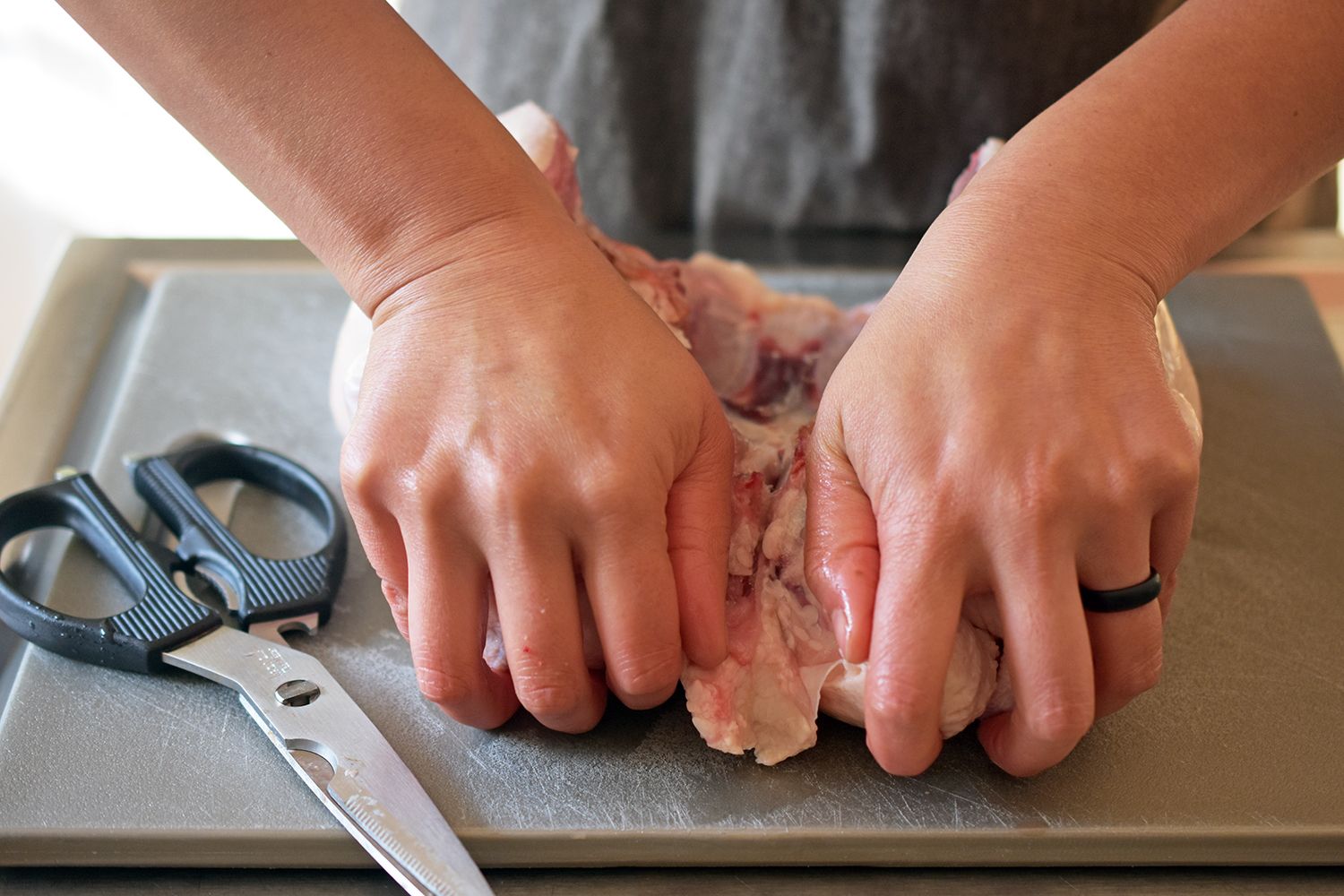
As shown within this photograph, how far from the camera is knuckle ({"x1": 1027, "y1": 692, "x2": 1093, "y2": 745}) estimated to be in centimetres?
80

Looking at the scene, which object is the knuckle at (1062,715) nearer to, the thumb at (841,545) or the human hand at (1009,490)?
the human hand at (1009,490)

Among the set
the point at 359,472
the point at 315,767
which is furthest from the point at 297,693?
the point at 359,472

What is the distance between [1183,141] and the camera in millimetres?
916

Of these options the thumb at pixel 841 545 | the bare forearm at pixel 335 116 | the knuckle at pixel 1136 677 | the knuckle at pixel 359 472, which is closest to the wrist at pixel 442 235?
the bare forearm at pixel 335 116

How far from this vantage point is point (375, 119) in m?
0.90

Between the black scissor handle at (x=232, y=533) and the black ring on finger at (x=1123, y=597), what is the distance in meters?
0.61

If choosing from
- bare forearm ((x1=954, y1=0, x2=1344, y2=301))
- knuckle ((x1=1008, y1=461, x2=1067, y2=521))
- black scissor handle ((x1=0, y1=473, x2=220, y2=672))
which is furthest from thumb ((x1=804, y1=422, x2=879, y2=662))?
black scissor handle ((x1=0, y1=473, x2=220, y2=672))

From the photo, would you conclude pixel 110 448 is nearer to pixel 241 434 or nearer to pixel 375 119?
pixel 241 434

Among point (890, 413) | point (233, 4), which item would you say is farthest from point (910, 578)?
point (233, 4)

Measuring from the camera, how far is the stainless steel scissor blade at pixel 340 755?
0.84m

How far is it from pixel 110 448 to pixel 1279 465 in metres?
1.17

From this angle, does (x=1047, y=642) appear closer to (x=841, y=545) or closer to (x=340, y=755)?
(x=841, y=545)

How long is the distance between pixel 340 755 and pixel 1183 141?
0.77m

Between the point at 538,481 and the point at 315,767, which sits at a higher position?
the point at 538,481
